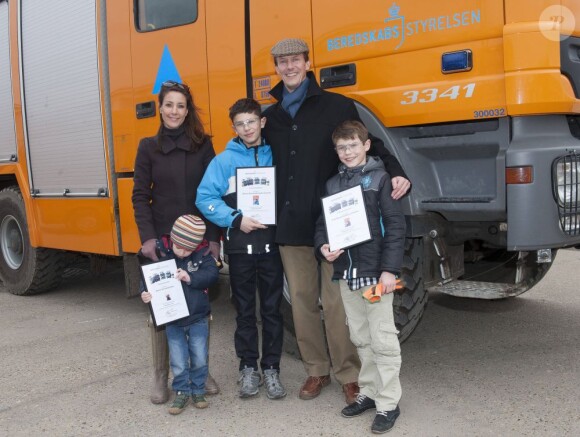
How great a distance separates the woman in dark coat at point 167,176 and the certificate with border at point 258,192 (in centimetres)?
27

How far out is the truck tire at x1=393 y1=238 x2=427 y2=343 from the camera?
371 cm

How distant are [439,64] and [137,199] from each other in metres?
1.76

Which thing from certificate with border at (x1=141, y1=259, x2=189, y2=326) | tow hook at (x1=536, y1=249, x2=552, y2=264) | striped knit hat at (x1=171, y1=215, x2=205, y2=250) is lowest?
certificate with border at (x1=141, y1=259, x2=189, y2=326)

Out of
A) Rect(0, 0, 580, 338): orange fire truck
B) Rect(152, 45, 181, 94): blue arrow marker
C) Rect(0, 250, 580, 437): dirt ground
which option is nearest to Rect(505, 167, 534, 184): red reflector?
Rect(0, 0, 580, 338): orange fire truck

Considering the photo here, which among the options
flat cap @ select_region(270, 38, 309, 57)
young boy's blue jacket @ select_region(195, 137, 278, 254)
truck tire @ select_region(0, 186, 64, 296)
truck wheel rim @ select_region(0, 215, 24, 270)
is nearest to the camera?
flat cap @ select_region(270, 38, 309, 57)

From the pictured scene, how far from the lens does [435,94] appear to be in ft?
11.3

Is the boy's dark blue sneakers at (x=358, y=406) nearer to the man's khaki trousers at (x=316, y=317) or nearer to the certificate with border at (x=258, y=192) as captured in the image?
the man's khaki trousers at (x=316, y=317)

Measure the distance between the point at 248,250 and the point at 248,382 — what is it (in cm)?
74

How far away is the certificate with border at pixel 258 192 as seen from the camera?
3.67 metres

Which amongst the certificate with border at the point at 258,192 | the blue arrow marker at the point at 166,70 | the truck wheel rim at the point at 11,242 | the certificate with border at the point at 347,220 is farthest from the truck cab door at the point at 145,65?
the truck wheel rim at the point at 11,242

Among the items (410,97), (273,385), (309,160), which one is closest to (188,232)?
(309,160)

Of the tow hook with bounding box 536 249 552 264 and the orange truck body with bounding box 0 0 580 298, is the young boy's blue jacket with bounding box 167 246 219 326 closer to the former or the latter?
the orange truck body with bounding box 0 0 580 298

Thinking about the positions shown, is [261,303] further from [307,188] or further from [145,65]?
[145,65]

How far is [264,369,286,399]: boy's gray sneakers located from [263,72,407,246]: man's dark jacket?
767mm
